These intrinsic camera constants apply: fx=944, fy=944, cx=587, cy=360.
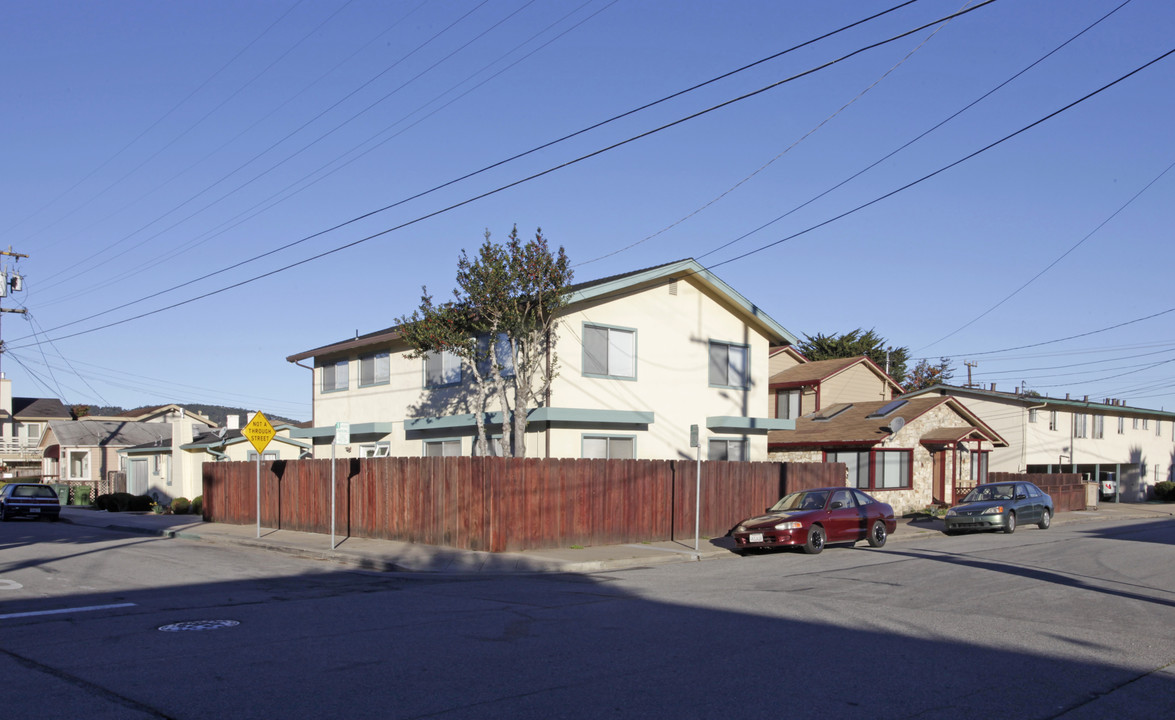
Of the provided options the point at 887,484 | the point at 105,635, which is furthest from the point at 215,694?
the point at 887,484

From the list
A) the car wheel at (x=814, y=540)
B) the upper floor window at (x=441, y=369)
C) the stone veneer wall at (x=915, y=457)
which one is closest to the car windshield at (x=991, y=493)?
the stone veneer wall at (x=915, y=457)

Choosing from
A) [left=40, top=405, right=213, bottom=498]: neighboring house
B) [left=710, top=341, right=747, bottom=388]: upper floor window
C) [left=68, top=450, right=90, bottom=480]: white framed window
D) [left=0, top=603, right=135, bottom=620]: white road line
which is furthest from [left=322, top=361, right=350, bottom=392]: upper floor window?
[left=68, top=450, right=90, bottom=480]: white framed window

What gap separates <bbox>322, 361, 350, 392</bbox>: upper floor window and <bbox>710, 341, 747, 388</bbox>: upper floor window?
1220cm

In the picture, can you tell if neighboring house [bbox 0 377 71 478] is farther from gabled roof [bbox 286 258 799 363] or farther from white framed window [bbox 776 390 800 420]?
white framed window [bbox 776 390 800 420]

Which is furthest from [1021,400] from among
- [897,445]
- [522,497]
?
[522,497]

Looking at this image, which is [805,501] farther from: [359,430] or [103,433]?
[103,433]

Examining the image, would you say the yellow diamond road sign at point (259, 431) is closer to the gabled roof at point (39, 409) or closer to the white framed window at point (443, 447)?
the white framed window at point (443, 447)

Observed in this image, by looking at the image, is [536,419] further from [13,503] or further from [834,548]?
[13,503]

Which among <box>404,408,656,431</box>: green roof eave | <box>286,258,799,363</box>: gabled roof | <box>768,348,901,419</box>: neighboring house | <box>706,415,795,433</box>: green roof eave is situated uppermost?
<box>286,258,799,363</box>: gabled roof

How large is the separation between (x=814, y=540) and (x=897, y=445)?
14.4 metres

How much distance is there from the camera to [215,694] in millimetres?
7172

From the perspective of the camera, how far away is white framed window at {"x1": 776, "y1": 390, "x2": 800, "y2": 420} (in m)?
38.2

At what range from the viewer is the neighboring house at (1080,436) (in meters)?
46.2

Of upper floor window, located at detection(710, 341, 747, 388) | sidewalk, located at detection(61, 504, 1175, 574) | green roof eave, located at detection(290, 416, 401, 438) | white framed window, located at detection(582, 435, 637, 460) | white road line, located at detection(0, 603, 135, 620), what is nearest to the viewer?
white road line, located at detection(0, 603, 135, 620)
